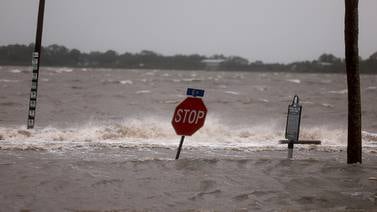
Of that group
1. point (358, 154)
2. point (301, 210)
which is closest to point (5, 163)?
point (301, 210)

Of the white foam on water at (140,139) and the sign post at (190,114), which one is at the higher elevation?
the sign post at (190,114)

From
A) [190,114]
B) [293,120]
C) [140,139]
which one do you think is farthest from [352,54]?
[140,139]

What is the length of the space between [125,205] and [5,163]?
12.3 ft

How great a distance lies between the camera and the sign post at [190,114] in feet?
28.8

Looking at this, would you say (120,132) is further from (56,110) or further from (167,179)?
(56,110)

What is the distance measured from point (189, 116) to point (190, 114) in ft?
0.14

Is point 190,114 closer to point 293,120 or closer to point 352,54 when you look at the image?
point 293,120

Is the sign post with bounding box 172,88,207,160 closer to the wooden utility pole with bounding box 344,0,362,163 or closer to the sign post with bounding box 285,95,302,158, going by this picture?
the sign post with bounding box 285,95,302,158

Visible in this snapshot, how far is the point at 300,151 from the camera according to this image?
40.1 feet

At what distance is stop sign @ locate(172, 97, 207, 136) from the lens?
8.78 meters

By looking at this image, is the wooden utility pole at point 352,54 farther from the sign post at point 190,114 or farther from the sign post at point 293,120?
the sign post at point 190,114

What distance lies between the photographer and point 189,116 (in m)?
8.87

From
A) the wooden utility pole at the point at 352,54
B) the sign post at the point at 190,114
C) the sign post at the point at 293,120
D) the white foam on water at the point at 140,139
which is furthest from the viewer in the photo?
the white foam on water at the point at 140,139

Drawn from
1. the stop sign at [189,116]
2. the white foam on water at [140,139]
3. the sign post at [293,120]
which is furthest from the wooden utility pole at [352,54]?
the white foam on water at [140,139]
